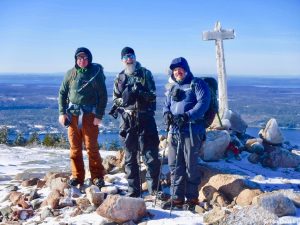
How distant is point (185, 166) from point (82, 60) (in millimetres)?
2232

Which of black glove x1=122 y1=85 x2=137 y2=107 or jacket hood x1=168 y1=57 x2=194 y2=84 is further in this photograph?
black glove x1=122 y1=85 x2=137 y2=107

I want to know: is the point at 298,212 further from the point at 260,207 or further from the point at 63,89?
the point at 63,89

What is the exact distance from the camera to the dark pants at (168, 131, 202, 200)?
17.6ft

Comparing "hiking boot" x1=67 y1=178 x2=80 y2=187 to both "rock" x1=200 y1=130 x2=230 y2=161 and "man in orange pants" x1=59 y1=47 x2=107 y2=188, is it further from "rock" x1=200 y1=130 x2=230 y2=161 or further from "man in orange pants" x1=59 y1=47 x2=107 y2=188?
"rock" x1=200 y1=130 x2=230 y2=161

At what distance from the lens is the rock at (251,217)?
459 cm

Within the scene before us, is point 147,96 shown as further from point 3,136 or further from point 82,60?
point 3,136

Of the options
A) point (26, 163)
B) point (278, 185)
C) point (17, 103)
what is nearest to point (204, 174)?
point (278, 185)

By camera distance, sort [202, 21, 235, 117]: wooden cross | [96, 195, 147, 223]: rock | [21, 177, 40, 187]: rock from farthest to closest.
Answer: [202, 21, 235, 117]: wooden cross, [21, 177, 40, 187]: rock, [96, 195, 147, 223]: rock

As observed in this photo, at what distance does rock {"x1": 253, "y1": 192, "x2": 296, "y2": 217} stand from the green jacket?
2688 millimetres

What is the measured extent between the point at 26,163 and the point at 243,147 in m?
5.07

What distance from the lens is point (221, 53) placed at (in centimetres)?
945

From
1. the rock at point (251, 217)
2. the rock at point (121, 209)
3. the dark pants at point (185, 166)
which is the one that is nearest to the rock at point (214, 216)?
the rock at point (251, 217)

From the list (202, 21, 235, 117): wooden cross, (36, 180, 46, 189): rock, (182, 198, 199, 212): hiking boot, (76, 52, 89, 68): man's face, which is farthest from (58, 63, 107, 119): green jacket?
(202, 21, 235, 117): wooden cross

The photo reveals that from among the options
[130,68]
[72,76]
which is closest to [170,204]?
[130,68]
